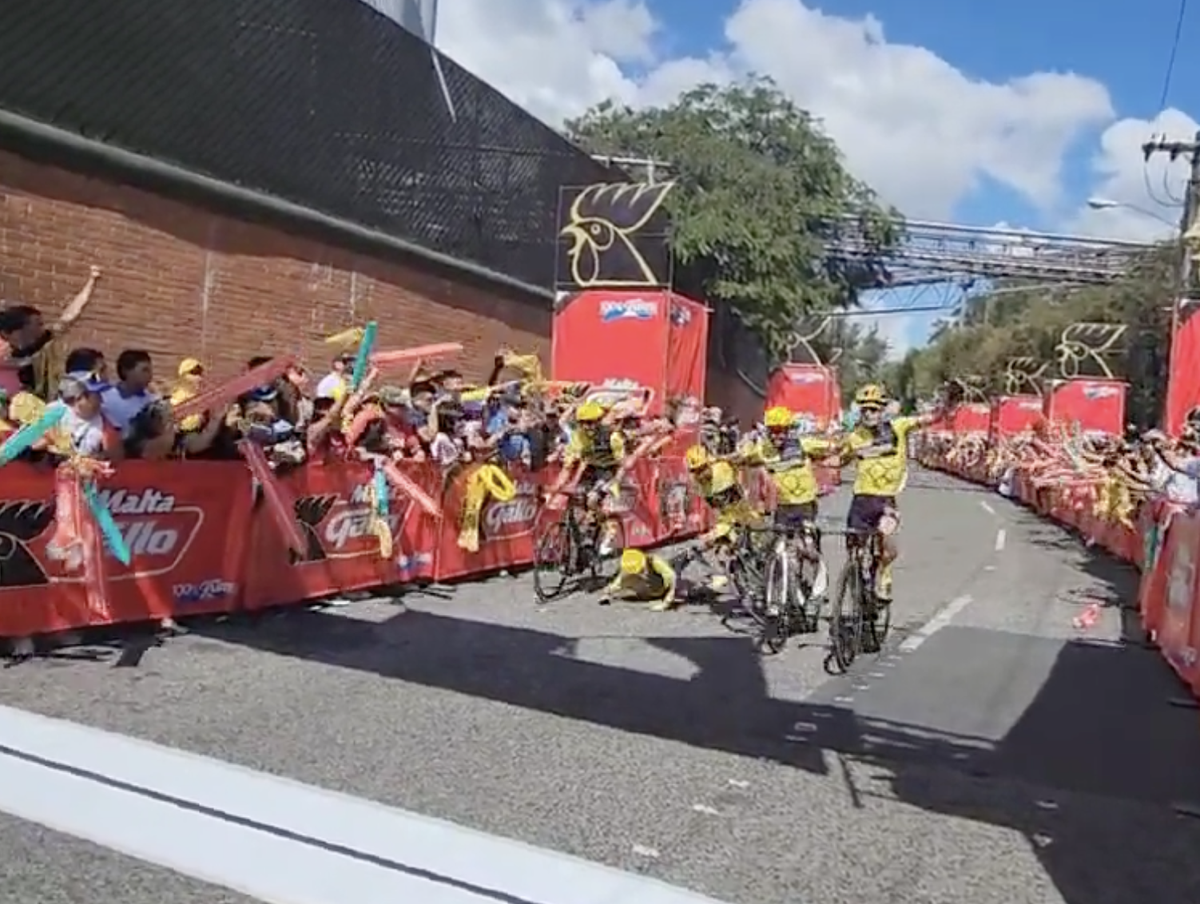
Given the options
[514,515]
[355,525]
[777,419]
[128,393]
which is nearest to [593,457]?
[514,515]

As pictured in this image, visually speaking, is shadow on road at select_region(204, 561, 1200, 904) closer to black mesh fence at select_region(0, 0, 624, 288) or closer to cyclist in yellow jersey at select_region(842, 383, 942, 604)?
cyclist in yellow jersey at select_region(842, 383, 942, 604)

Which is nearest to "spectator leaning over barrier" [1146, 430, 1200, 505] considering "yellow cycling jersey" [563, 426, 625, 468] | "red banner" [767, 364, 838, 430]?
"yellow cycling jersey" [563, 426, 625, 468]

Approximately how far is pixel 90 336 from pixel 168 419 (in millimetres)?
3779

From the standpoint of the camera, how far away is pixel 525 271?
76.8 ft

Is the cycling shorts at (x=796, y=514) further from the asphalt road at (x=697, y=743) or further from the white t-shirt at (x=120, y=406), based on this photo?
the white t-shirt at (x=120, y=406)

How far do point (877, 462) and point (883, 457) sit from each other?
0.20 ft

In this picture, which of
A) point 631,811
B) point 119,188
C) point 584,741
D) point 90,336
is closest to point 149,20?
point 119,188

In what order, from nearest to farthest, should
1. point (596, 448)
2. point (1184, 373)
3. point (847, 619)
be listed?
point (847, 619), point (596, 448), point (1184, 373)

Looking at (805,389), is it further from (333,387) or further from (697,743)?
(697,743)

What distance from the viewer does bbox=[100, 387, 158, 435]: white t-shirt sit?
30.6 ft

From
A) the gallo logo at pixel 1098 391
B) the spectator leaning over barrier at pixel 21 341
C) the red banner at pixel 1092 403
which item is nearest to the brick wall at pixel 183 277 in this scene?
the spectator leaning over barrier at pixel 21 341

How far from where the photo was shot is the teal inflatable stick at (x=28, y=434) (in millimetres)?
8078

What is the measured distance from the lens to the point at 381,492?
458 inches

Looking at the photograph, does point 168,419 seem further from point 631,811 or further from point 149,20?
point 149,20
